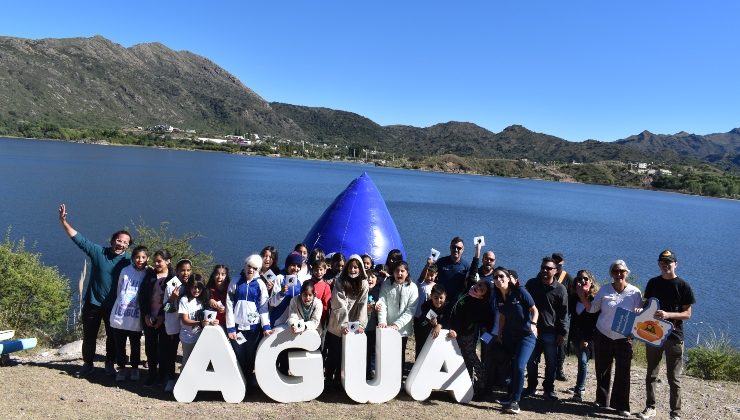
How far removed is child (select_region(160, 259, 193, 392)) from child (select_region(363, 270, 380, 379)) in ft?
6.36

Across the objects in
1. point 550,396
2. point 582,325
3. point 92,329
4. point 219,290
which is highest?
point 219,290

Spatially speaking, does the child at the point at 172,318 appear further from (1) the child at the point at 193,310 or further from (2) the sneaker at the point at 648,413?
(2) the sneaker at the point at 648,413

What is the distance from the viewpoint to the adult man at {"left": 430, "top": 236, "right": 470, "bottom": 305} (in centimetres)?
670

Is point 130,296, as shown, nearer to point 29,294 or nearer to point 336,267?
point 336,267

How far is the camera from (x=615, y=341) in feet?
19.7

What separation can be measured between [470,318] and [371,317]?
41.5 inches

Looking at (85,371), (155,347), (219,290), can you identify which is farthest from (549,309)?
(85,371)

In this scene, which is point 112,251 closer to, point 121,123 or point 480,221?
point 480,221

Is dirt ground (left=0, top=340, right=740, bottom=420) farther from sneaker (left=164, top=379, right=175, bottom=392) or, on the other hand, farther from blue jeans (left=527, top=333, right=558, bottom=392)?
blue jeans (left=527, top=333, right=558, bottom=392)

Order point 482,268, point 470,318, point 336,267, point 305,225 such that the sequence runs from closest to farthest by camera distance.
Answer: point 470,318 < point 482,268 < point 336,267 < point 305,225

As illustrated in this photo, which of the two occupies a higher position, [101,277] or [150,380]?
[101,277]

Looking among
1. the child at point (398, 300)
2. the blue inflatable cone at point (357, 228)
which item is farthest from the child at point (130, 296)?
the blue inflatable cone at point (357, 228)

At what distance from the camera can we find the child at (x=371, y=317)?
619 cm

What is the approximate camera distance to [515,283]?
600 centimetres
